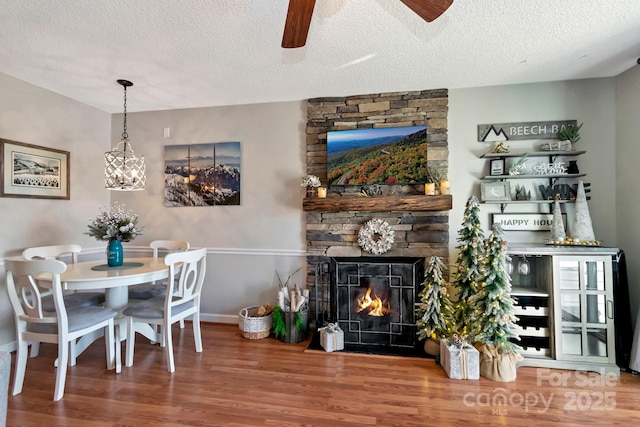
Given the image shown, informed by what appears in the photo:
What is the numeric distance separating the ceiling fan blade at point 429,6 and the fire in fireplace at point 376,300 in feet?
6.55

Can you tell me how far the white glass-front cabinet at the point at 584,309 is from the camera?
232cm

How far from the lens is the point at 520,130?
2848mm

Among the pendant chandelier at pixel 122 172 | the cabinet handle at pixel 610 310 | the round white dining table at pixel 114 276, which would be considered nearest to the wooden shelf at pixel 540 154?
the cabinet handle at pixel 610 310

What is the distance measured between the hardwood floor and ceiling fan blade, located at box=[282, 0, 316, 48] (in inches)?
89.6

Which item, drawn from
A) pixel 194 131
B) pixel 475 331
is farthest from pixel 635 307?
pixel 194 131

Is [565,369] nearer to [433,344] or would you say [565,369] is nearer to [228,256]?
[433,344]

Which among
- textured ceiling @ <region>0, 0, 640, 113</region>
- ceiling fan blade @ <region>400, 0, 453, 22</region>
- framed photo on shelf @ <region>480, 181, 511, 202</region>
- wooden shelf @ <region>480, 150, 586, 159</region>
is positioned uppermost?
textured ceiling @ <region>0, 0, 640, 113</region>

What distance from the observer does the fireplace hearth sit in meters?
2.74

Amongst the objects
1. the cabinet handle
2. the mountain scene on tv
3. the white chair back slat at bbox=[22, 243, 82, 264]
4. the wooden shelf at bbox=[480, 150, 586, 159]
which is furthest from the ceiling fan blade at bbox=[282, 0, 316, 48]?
the cabinet handle

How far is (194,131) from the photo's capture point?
137 inches

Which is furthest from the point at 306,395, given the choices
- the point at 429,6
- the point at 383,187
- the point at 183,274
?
the point at 429,6

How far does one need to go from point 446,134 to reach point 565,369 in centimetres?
230

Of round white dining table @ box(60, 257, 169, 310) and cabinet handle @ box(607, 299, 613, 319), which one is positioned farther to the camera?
cabinet handle @ box(607, 299, 613, 319)

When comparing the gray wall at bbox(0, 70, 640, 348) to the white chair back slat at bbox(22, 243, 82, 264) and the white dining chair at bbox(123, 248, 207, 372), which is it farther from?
the white dining chair at bbox(123, 248, 207, 372)
